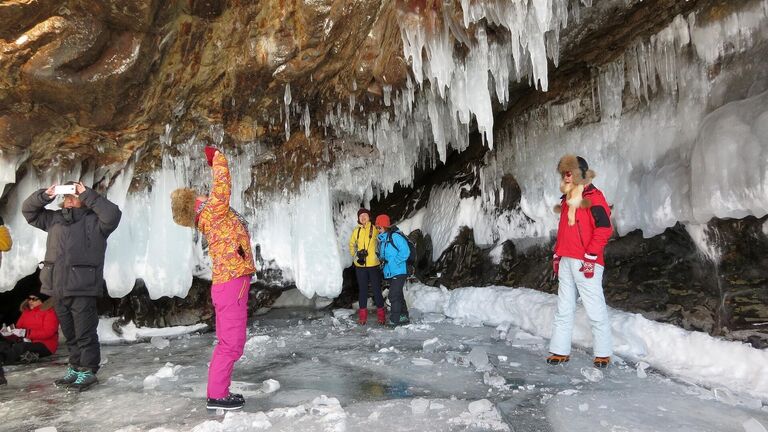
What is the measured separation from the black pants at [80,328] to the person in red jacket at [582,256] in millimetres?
4271

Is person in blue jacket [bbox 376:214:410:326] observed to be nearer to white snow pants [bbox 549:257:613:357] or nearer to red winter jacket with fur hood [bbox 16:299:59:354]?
white snow pants [bbox 549:257:613:357]

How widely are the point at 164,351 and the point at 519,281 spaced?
18.7 ft

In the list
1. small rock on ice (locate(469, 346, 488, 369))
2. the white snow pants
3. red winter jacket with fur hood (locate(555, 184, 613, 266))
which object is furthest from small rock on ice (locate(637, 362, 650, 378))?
small rock on ice (locate(469, 346, 488, 369))

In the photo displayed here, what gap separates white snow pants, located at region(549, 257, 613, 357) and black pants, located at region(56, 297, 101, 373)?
14.0 ft

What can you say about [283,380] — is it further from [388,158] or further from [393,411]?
[388,158]

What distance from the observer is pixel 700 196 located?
5277 mm

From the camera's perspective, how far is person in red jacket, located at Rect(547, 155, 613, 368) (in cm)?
439

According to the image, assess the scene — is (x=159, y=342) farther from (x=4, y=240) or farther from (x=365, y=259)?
(x=365, y=259)

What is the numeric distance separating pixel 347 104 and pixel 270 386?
4586 mm

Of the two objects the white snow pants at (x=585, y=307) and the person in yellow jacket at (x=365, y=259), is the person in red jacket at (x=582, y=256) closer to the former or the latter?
the white snow pants at (x=585, y=307)

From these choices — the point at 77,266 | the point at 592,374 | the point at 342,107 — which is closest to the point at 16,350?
the point at 77,266

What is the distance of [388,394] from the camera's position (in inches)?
158

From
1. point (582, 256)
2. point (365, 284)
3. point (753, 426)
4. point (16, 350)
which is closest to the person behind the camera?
point (753, 426)

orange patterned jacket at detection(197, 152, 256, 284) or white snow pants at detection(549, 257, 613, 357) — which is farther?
white snow pants at detection(549, 257, 613, 357)
